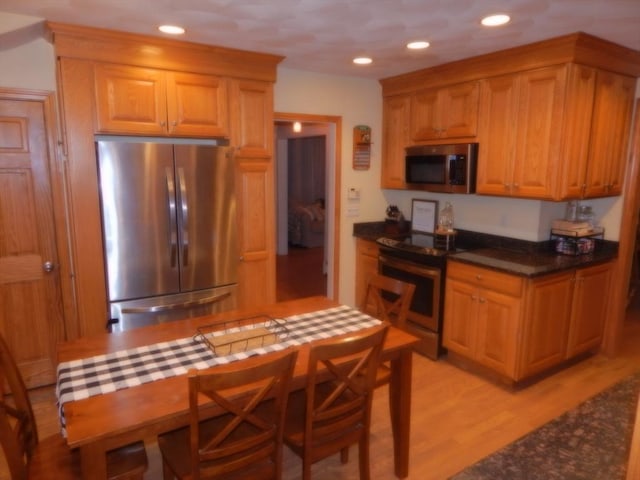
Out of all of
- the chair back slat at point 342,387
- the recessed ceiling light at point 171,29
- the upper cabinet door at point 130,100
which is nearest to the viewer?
the chair back slat at point 342,387

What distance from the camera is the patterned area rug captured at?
968 millimetres

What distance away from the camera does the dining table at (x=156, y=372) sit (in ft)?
4.66

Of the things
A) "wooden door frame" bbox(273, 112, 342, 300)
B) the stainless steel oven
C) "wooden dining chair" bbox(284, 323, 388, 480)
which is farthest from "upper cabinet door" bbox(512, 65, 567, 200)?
"wooden dining chair" bbox(284, 323, 388, 480)

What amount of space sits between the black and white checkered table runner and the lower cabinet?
1336 mm

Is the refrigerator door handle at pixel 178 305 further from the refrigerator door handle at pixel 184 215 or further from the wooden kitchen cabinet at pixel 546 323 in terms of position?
the wooden kitchen cabinet at pixel 546 323

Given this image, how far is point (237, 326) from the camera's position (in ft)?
7.20

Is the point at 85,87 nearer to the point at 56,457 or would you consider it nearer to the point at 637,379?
the point at 56,457

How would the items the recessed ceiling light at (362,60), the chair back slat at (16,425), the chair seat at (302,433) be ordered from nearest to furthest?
the chair back slat at (16,425) → the chair seat at (302,433) → the recessed ceiling light at (362,60)

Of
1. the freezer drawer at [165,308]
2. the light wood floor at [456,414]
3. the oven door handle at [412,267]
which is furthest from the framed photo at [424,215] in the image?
the freezer drawer at [165,308]

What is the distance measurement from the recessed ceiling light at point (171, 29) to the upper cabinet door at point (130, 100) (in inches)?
11.1

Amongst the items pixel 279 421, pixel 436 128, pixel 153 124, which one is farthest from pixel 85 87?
pixel 436 128

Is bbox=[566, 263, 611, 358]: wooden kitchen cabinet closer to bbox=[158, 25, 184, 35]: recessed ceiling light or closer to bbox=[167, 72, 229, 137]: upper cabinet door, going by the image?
bbox=[167, 72, 229, 137]: upper cabinet door

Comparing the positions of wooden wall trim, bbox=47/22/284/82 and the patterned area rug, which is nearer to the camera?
the patterned area rug

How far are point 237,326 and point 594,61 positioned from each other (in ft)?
9.34
